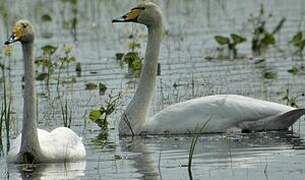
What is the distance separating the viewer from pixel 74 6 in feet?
80.9

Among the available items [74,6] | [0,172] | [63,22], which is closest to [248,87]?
[0,172]

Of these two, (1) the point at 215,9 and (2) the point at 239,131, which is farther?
(1) the point at 215,9

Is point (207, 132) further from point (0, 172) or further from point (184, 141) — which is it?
point (0, 172)

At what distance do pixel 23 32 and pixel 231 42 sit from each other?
325 inches

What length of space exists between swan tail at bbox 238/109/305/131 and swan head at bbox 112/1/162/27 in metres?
1.74

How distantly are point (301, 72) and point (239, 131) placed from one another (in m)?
3.80

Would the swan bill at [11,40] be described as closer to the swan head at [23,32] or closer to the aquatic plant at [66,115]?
the swan head at [23,32]

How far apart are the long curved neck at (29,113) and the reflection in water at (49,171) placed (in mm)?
182

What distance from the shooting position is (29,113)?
434 inches

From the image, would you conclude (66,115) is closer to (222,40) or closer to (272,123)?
(272,123)

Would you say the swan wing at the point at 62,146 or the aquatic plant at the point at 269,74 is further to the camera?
the aquatic plant at the point at 269,74

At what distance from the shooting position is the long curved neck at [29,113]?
35.8ft

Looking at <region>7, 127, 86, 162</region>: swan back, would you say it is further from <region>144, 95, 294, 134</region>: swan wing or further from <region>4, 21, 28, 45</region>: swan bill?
<region>144, 95, 294, 134</region>: swan wing

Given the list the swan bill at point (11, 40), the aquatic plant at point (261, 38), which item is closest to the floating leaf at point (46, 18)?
the aquatic plant at point (261, 38)
